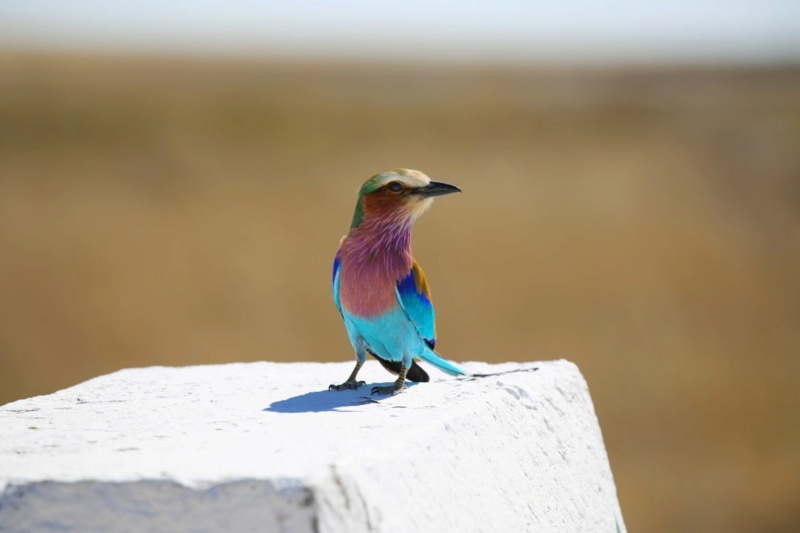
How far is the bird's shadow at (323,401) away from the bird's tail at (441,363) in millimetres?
262

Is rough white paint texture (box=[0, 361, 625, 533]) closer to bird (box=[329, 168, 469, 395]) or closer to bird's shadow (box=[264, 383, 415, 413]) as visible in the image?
bird's shadow (box=[264, 383, 415, 413])

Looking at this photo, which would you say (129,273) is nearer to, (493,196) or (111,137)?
Result: (111,137)

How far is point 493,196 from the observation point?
784 inches

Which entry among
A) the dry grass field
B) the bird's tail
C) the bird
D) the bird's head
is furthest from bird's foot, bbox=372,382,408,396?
the dry grass field

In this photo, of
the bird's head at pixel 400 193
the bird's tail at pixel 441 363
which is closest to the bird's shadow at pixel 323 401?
the bird's tail at pixel 441 363

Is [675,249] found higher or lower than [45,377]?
higher

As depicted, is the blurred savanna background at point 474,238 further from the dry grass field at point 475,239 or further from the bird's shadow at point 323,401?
the bird's shadow at point 323,401

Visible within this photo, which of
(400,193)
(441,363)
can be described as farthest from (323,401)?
(400,193)

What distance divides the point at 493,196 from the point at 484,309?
4.65m

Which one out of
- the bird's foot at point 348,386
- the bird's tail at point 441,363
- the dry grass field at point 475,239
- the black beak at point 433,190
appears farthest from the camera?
the dry grass field at point 475,239

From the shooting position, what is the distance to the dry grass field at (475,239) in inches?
527

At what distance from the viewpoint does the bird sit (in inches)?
131

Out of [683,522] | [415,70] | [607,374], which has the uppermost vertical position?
[415,70]

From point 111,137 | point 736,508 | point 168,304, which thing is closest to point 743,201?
point 736,508
